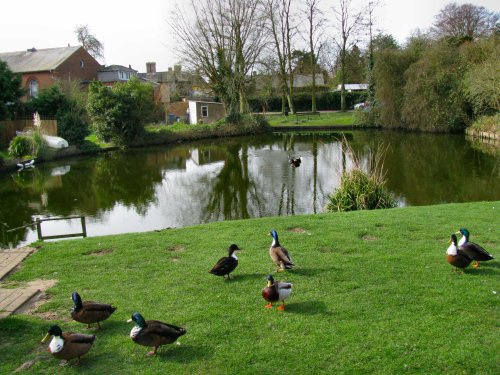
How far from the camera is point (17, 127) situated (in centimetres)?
3681

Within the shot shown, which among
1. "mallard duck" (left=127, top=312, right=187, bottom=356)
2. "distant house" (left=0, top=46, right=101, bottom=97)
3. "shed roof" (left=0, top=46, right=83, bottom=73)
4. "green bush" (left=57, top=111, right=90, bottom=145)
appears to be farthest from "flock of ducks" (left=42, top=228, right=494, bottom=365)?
"shed roof" (left=0, top=46, right=83, bottom=73)

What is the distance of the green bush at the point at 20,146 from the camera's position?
A: 32.9m

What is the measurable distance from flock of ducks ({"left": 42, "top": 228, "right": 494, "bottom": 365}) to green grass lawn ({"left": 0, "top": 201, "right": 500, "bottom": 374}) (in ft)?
0.67

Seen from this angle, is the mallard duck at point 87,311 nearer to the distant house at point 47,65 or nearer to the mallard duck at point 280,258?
A: the mallard duck at point 280,258

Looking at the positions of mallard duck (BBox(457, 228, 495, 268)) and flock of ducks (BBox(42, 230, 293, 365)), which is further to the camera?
mallard duck (BBox(457, 228, 495, 268))

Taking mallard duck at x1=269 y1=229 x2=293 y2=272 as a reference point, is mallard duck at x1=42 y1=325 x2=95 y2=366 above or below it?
below

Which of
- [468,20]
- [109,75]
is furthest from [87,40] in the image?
[468,20]

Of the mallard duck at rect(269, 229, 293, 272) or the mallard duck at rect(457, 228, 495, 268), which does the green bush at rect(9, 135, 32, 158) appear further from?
the mallard duck at rect(457, 228, 495, 268)

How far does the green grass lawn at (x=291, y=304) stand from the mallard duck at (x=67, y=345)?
0.20 metres

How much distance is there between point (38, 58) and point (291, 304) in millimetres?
65647

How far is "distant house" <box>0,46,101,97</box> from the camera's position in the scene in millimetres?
60688

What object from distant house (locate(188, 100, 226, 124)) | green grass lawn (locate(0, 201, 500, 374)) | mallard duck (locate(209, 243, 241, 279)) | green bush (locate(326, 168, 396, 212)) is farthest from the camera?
distant house (locate(188, 100, 226, 124))

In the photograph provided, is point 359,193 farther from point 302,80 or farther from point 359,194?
point 302,80

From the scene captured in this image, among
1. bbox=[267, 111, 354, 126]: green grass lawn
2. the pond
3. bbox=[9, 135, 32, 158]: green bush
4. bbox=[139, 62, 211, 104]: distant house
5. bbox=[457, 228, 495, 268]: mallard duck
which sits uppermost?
bbox=[139, 62, 211, 104]: distant house
